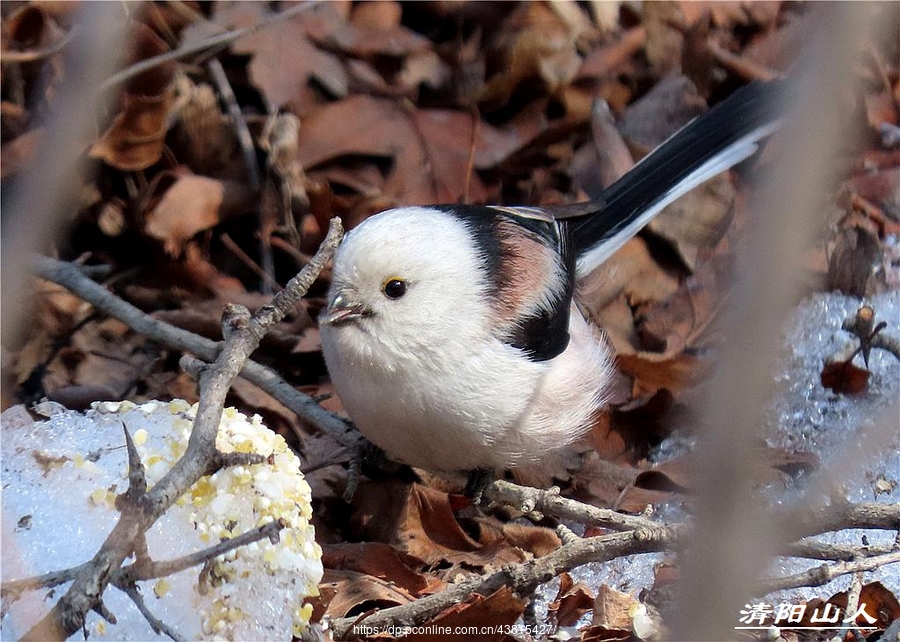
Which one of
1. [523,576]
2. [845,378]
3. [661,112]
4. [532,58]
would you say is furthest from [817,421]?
[532,58]

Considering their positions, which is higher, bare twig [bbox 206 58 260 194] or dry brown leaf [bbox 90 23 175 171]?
bare twig [bbox 206 58 260 194]

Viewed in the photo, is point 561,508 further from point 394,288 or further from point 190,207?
point 190,207

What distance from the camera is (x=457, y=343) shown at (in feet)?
7.45

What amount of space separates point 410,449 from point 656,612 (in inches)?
26.4

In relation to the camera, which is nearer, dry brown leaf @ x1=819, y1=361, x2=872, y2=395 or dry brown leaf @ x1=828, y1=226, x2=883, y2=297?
dry brown leaf @ x1=819, y1=361, x2=872, y2=395

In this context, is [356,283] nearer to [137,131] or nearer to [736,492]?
[137,131]

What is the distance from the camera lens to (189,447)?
62.4 inches

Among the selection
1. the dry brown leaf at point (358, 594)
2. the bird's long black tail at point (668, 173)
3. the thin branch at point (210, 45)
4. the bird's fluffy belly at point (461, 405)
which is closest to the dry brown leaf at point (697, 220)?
the bird's long black tail at point (668, 173)

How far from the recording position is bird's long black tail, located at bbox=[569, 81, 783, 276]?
3033 mm

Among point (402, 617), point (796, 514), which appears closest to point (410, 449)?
point (402, 617)

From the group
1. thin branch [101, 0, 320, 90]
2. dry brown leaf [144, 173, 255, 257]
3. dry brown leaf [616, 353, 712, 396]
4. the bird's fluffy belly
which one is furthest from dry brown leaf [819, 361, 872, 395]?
thin branch [101, 0, 320, 90]

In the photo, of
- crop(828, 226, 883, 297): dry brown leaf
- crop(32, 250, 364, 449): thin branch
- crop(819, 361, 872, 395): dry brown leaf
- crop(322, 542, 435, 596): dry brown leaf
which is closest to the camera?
crop(322, 542, 435, 596): dry brown leaf

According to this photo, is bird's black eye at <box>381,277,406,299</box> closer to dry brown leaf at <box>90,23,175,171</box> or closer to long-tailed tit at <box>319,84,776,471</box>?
long-tailed tit at <box>319,84,776,471</box>

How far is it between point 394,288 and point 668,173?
1.18 m
